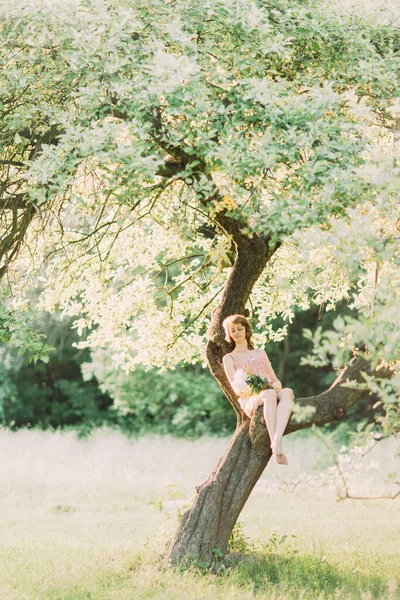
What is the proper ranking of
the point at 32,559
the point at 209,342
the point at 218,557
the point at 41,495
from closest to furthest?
1. the point at 218,557
2. the point at 209,342
3. the point at 32,559
4. the point at 41,495

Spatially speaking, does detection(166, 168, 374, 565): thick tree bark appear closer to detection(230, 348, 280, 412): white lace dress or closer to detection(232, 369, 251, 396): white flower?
detection(232, 369, 251, 396): white flower

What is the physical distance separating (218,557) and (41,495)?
278 inches

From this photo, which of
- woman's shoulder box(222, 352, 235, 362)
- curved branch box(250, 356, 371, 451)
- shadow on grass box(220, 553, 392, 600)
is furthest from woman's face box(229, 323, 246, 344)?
shadow on grass box(220, 553, 392, 600)

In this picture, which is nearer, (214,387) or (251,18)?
(251,18)

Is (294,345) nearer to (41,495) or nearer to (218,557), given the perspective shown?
(41,495)

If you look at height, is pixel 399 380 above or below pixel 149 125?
below

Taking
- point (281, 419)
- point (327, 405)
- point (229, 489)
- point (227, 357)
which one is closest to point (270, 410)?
point (281, 419)

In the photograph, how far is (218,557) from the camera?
292 inches

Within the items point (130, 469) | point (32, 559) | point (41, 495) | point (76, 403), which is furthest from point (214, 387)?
point (32, 559)

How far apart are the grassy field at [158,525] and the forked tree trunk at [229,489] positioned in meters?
0.27

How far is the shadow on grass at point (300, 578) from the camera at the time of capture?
696 cm

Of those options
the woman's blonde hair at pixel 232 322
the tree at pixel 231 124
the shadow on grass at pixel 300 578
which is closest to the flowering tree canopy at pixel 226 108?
the tree at pixel 231 124

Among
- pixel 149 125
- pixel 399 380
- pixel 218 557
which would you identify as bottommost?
pixel 218 557

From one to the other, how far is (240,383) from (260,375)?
0.38 meters
